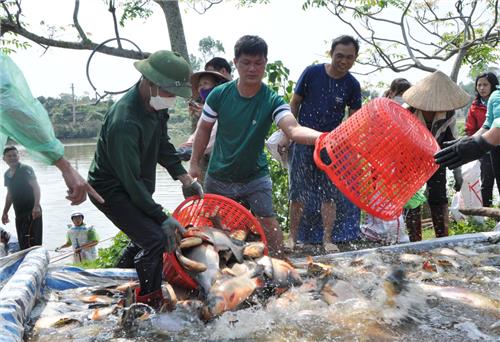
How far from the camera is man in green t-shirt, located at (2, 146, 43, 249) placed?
24.8 feet

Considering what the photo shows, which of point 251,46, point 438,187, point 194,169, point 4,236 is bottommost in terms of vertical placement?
point 4,236

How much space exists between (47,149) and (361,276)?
2.36 metres

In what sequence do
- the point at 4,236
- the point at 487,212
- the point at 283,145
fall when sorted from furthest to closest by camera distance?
the point at 4,236 → the point at 283,145 → the point at 487,212

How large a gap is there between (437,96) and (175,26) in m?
3.94

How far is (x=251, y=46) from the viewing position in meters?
3.63

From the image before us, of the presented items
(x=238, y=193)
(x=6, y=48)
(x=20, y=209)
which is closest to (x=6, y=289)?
(x=238, y=193)

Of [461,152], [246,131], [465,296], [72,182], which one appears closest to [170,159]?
[246,131]

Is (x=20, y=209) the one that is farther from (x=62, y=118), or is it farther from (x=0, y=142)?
(x=62, y=118)

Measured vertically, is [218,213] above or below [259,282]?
above

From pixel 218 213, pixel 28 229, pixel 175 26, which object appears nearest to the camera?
pixel 218 213

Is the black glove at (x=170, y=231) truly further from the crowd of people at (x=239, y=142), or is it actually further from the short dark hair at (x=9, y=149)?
the short dark hair at (x=9, y=149)

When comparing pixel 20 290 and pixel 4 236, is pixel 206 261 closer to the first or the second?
pixel 20 290

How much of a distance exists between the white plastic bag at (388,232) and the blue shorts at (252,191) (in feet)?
5.70

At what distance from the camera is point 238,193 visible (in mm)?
3998
